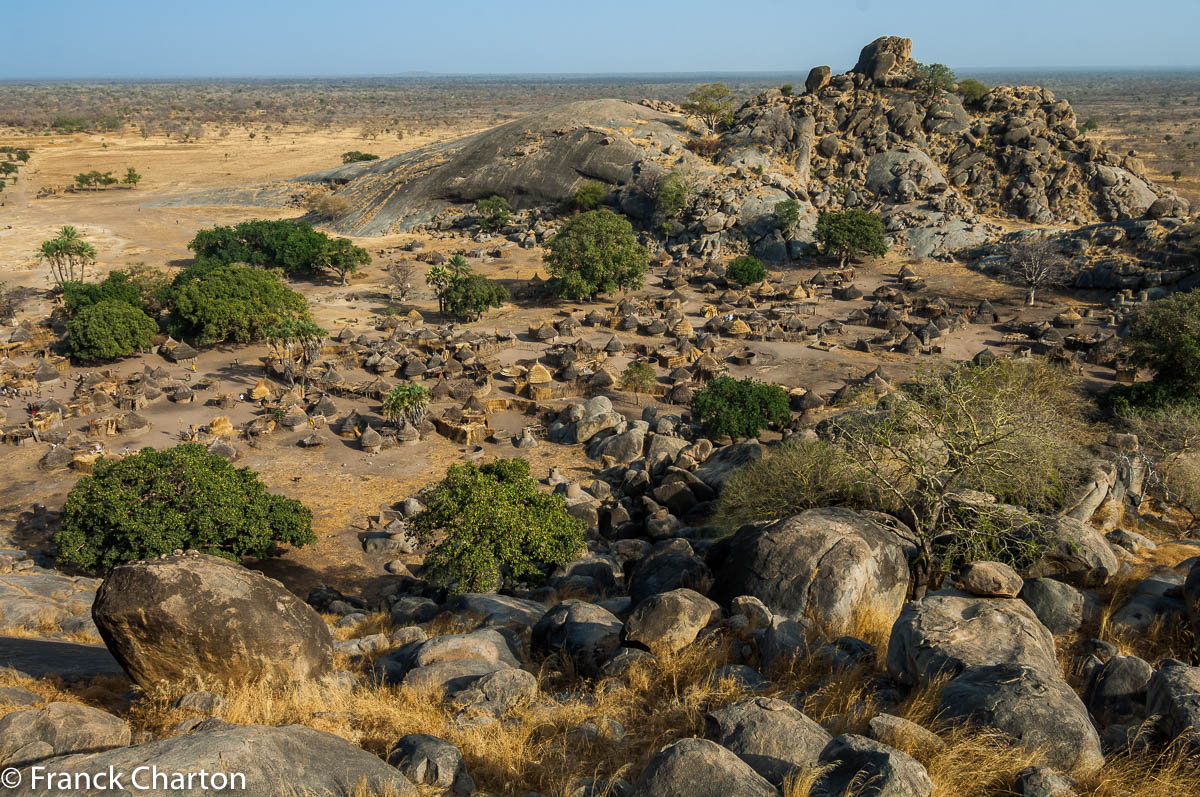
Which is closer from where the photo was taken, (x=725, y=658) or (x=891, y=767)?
(x=891, y=767)

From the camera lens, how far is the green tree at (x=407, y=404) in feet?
106

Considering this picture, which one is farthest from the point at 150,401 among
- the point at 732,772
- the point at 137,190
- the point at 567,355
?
the point at 137,190

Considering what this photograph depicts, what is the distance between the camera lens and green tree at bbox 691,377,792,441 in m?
31.0

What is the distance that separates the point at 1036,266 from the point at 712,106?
43.0m

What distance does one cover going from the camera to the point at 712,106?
273 feet

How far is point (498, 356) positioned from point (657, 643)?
30.3 metres

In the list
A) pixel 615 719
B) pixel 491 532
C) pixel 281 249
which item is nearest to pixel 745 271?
pixel 281 249

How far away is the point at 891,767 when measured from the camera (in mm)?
7648

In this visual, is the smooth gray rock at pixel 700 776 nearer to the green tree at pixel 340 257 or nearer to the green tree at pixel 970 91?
the green tree at pixel 340 257

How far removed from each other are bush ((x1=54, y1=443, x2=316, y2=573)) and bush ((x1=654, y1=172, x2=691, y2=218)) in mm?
47685

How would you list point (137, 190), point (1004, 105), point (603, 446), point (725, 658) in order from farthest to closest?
point (137, 190), point (1004, 105), point (603, 446), point (725, 658)

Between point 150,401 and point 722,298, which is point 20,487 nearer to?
point 150,401

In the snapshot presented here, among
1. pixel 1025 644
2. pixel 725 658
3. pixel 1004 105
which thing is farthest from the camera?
pixel 1004 105

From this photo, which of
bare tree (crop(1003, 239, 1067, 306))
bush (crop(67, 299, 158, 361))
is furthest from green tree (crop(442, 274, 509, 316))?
bare tree (crop(1003, 239, 1067, 306))
